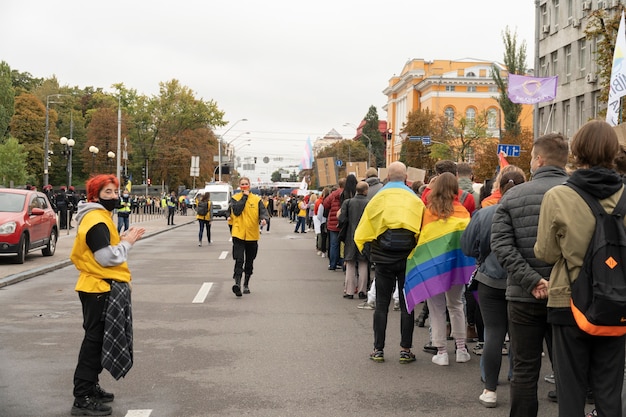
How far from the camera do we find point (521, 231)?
5.16 metres

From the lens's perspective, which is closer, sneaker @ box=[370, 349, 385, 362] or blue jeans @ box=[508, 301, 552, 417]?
blue jeans @ box=[508, 301, 552, 417]

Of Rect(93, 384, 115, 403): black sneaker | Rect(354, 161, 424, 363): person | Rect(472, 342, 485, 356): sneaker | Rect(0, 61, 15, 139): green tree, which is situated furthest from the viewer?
Rect(0, 61, 15, 139): green tree

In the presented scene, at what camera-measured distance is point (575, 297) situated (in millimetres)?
4199

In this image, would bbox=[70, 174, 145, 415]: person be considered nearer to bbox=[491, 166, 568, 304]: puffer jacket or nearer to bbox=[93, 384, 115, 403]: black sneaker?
bbox=[93, 384, 115, 403]: black sneaker

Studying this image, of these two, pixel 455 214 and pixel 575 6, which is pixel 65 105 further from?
pixel 455 214

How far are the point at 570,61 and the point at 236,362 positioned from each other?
45.2 meters

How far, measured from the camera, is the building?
1769 inches

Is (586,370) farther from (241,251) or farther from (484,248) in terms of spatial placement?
(241,251)

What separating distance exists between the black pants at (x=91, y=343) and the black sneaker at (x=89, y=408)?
64 mm

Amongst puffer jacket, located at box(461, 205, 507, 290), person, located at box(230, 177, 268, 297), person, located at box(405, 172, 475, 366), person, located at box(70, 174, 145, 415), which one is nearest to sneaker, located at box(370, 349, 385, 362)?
person, located at box(405, 172, 475, 366)

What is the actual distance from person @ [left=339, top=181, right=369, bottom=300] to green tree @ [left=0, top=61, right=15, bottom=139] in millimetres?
82356

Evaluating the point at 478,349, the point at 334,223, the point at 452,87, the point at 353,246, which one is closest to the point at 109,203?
the point at 478,349

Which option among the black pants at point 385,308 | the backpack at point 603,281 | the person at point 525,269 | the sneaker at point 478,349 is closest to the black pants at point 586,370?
the backpack at point 603,281

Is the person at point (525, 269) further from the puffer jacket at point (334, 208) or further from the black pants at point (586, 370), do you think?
the puffer jacket at point (334, 208)
